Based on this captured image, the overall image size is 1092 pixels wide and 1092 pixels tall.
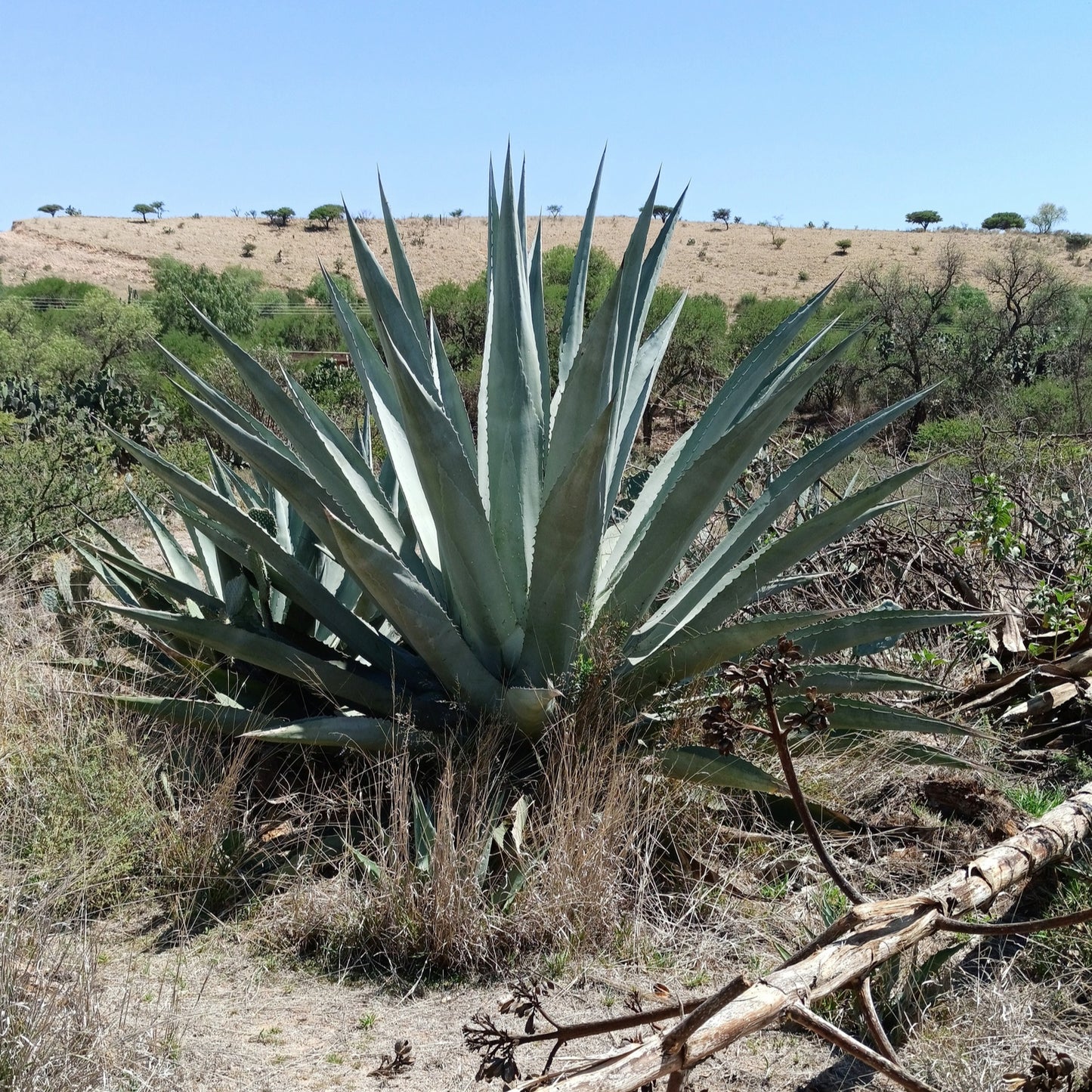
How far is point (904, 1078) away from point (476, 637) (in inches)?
72.6

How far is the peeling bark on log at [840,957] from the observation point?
1.60m

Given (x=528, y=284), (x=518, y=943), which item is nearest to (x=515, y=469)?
(x=528, y=284)

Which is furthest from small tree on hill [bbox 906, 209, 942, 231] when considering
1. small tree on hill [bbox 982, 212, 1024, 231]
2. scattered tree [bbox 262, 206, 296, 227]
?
scattered tree [bbox 262, 206, 296, 227]

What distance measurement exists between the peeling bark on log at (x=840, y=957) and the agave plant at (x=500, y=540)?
1.81 ft

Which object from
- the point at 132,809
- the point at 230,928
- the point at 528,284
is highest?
the point at 528,284

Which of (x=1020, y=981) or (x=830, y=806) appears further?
(x=830, y=806)

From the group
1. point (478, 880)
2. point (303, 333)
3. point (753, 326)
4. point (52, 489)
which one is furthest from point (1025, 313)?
point (478, 880)

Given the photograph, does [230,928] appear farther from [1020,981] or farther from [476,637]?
[1020,981]

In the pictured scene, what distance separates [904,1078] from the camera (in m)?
1.83

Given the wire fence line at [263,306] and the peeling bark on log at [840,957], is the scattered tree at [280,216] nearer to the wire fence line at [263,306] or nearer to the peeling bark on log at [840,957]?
the wire fence line at [263,306]

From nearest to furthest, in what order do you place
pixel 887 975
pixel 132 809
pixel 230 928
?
pixel 887 975 → pixel 230 928 → pixel 132 809

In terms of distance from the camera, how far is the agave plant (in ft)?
9.73

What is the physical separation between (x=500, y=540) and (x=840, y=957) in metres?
1.77

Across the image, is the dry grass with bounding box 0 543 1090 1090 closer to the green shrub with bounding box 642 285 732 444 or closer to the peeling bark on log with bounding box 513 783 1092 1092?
the peeling bark on log with bounding box 513 783 1092 1092
